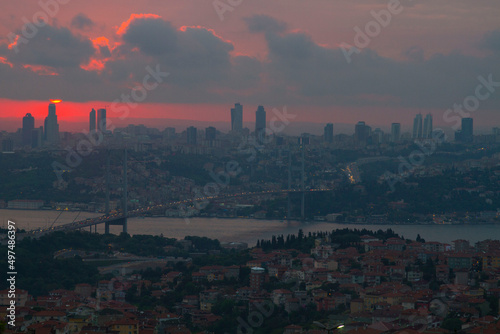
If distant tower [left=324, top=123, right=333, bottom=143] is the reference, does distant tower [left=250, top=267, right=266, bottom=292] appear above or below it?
below

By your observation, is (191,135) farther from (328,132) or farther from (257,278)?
(257,278)

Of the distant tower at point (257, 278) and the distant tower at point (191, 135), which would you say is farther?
the distant tower at point (191, 135)

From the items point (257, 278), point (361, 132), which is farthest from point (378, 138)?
point (257, 278)

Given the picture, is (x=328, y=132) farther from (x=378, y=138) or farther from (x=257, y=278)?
(x=257, y=278)

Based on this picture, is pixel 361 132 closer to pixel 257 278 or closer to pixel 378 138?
pixel 378 138

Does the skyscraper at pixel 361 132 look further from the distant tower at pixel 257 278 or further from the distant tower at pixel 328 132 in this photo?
the distant tower at pixel 257 278

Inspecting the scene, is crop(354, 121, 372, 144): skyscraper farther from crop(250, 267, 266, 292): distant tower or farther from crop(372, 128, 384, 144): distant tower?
crop(250, 267, 266, 292): distant tower

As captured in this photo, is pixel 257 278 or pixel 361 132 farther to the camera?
pixel 361 132

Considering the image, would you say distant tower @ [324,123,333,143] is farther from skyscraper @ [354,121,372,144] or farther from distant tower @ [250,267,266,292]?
distant tower @ [250,267,266,292]

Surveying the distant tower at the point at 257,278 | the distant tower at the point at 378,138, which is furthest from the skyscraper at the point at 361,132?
the distant tower at the point at 257,278

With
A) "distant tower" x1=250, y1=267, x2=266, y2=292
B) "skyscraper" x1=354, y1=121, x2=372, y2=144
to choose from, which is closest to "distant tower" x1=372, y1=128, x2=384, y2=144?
"skyscraper" x1=354, y1=121, x2=372, y2=144

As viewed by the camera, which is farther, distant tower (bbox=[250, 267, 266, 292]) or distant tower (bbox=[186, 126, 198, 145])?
distant tower (bbox=[186, 126, 198, 145])

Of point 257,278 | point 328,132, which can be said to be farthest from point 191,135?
point 257,278

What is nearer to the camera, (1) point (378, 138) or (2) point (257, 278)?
(2) point (257, 278)
